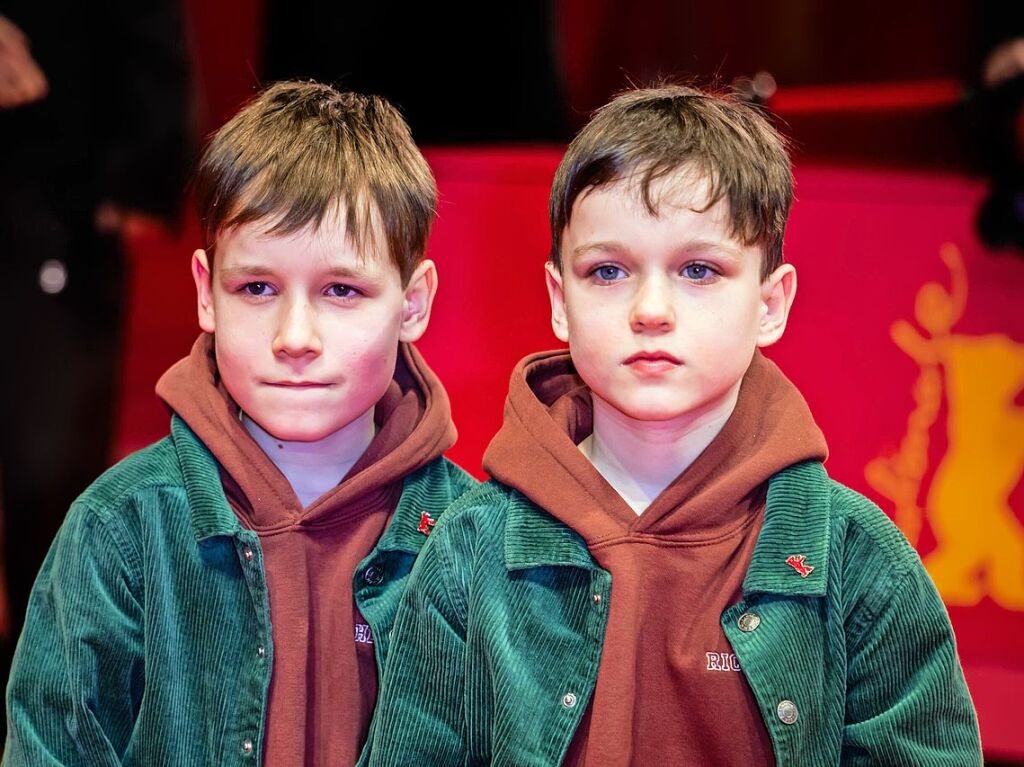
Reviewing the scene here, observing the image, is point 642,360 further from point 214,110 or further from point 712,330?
point 214,110

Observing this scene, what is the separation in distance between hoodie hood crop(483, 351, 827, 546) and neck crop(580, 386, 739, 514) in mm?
19

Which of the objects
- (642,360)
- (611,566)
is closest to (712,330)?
(642,360)

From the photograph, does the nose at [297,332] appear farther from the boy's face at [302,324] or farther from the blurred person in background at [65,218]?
the blurred person in background at [65,218]

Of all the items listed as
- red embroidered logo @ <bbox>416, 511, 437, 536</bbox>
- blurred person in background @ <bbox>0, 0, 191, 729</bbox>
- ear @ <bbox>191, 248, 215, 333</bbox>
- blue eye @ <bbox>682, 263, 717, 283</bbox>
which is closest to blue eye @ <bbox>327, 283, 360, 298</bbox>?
ear @ <bbox>191, 248, 215, 333</bbox>

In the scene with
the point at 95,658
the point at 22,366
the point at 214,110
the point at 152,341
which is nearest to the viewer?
the point at 95,658

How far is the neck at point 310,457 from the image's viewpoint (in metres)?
1.44

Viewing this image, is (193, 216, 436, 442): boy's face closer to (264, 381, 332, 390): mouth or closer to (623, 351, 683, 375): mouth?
(264, 381, 332, 390): mouth

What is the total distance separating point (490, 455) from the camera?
1.33m

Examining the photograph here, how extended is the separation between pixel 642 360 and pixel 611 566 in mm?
204

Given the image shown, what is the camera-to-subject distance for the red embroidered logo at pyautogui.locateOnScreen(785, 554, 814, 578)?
123 cm

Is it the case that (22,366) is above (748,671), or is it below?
above

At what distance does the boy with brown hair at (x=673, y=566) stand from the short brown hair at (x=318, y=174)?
0.20 m

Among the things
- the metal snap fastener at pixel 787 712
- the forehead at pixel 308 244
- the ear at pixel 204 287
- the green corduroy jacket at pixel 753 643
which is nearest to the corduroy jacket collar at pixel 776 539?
the green corduroy jacket at pixel 753 643

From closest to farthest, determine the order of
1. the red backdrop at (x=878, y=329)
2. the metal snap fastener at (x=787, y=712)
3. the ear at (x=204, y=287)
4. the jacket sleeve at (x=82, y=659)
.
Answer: the metal snap fastener at (x=787, y=712) → the jacket sleeve at (x=82, y=659) → the ear at (x=204, y=287) → the red backdrop at (x=878, y=329)
